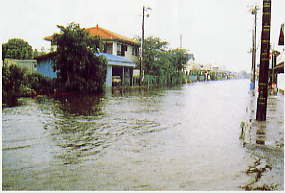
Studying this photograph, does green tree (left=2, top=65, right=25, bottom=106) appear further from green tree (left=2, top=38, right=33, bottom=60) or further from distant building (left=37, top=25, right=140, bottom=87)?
green tree (left=2, top=38, right=33, bottom=60)

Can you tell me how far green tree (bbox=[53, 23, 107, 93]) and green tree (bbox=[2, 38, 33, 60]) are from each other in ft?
60.9

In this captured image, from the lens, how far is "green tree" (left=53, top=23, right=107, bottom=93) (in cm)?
2295

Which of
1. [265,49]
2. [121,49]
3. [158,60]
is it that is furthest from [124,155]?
[158,60]

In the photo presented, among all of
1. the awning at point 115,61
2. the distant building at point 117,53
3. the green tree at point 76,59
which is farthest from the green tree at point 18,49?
the green tree at point 76,59

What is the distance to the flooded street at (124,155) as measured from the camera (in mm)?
4840

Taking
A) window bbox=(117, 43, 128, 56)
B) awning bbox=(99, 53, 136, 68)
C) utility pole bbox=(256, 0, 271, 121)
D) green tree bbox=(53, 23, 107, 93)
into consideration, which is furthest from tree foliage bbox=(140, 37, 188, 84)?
utility pole bbox=(256, 0, 271, 121)

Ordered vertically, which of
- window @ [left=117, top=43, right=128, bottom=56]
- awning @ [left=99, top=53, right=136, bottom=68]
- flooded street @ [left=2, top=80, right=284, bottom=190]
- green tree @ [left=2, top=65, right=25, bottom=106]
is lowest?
flooded street @ [left=2, top=80, right=284, bottom=190]

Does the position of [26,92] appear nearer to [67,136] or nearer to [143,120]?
[143,120]

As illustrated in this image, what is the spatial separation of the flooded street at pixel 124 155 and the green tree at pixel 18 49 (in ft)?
103

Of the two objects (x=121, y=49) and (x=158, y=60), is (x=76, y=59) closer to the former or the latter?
(x=121, y=49)

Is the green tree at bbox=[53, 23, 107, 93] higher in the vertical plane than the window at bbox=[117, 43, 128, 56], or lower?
lower

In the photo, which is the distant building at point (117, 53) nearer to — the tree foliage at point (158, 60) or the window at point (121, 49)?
the window at point (121, 49)

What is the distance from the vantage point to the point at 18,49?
4128 centimetres

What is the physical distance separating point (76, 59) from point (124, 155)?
17.4m
